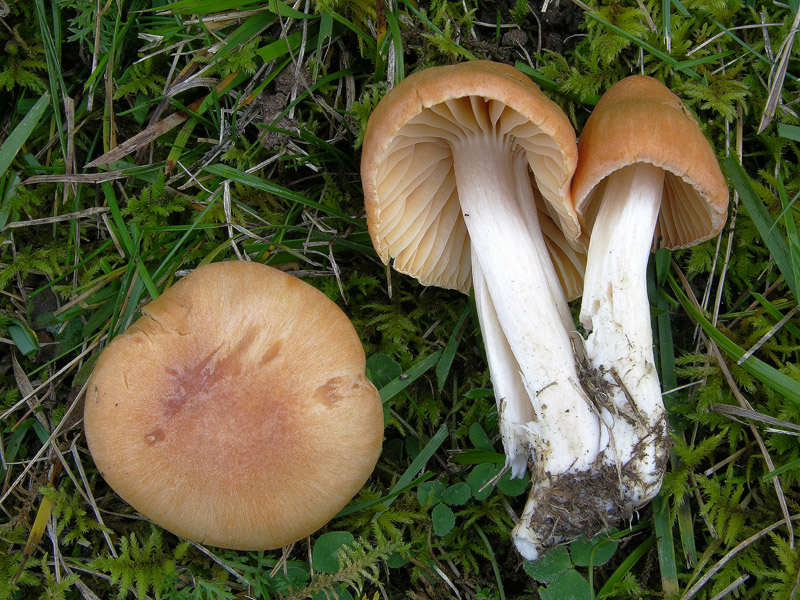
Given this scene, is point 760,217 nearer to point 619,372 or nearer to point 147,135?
point 619,372

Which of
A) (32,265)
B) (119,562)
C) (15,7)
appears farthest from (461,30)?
(119,562)

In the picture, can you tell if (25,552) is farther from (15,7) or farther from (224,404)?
(15,7)

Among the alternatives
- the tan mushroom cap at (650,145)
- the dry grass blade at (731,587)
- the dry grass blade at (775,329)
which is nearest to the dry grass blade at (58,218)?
the tan mushroom cap at (650,145)

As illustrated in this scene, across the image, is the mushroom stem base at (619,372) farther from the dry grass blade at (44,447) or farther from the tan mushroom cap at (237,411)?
the dry grass blade at (44,447)

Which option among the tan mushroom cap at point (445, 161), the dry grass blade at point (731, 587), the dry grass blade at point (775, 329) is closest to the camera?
the tan mushroom cap at point (445, 161)

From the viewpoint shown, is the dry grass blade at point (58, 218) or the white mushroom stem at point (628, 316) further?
the dry grass blade at point (58, 218)

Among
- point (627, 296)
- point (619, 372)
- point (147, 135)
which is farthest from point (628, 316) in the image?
point (147, 135)

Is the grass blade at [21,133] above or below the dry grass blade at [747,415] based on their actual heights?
above
